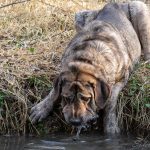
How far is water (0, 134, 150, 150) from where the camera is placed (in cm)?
677

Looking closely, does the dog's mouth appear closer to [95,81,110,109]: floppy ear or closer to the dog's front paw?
[95,81,110,109]: floppy ear

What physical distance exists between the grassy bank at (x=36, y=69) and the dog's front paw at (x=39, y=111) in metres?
0.08

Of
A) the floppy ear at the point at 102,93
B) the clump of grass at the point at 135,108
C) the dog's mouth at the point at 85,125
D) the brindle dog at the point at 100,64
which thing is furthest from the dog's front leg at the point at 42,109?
the clump of grass at the point at 135,108

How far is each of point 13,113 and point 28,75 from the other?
0.71m

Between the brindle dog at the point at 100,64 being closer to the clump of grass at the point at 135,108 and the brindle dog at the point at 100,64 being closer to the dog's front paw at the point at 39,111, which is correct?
the dog's front paw at the point at 39,111

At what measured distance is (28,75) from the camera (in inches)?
309

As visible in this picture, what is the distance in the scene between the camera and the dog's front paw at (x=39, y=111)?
23.9 ft

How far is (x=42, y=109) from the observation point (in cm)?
736

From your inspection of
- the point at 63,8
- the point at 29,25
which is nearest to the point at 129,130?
the point at 29,25

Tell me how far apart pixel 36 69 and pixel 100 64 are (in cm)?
142

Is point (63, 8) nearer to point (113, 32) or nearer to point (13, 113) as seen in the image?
point (113, 32)

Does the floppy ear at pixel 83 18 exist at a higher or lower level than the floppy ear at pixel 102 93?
higher

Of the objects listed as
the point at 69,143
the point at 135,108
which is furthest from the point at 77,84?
the point at 135,108

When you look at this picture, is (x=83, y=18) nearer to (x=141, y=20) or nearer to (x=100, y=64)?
(x=141, y=20)
